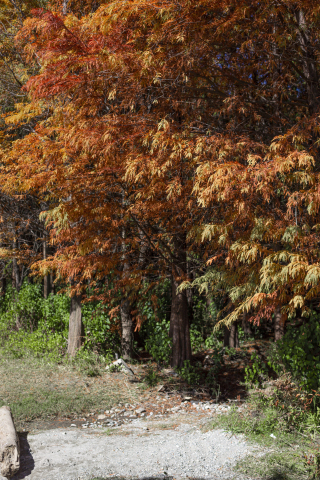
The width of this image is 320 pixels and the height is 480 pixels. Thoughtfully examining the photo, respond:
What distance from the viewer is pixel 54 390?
765cm

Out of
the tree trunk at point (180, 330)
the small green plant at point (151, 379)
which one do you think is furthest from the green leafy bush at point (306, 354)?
the small green plant at point (151, 379)

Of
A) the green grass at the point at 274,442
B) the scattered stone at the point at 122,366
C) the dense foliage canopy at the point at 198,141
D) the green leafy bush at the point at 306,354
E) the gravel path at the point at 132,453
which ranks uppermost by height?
the dense foliage canopy at the point at 198,141

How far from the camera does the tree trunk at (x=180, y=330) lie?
8617mm

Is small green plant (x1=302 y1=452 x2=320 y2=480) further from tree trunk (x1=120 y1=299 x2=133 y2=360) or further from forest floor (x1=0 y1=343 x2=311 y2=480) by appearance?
tree trunk (x1=120 y1=299 x2=133 y2=360)

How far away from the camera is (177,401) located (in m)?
7.51

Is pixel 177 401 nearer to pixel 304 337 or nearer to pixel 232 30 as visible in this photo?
pixel 304 337

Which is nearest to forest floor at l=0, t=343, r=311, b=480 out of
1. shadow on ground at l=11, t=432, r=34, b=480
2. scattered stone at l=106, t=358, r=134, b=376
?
shadow on ground at l=11, t=432, r=34, b=480

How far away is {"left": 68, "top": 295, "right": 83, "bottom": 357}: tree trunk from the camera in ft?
31.7

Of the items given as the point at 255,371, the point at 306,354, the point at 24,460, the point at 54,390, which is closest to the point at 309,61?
the point at 306,354

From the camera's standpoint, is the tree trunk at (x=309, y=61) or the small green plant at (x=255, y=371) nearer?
the tree trunk at (x=309, y=61)

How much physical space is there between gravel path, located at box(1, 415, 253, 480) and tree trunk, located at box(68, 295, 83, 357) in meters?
3.64

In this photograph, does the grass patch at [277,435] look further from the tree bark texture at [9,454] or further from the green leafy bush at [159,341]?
the green leafy bush at [159,341]

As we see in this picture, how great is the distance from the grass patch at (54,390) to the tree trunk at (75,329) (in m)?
0.52

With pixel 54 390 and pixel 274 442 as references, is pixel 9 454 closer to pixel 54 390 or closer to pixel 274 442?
pixel 54 390
